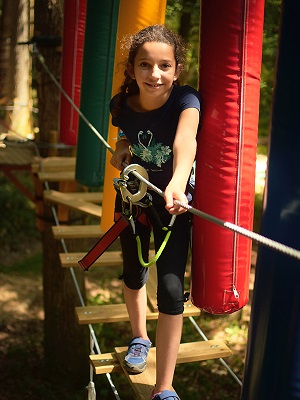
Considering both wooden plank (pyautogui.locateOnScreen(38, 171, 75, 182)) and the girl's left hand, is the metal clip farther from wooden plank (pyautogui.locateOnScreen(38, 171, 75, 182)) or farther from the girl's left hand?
wooden plank (pyautogui.locateOnScreen(38, 171, 75, 182))

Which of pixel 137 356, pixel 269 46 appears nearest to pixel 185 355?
pixel 137 356

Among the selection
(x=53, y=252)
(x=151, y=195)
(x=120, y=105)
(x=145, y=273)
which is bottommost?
(x=53, y=252)

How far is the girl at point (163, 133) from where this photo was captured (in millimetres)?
1909

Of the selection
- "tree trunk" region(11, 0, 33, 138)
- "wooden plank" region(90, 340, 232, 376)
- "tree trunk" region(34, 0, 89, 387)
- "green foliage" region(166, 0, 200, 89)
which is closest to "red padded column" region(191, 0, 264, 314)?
"wooden plank" region(90, 340, 232, 376)

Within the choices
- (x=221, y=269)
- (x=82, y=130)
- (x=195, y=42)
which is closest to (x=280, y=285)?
(x=221, y=269)

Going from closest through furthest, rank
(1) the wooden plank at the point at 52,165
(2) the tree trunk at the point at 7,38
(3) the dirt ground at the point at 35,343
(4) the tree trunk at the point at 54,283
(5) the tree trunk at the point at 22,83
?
(1) the wooden plank at the point at 52,165 < (4) the tree trunk at the point at 54,283 < (3) the dirt ground at the point at 35,343 < (2) the tree trunk at the point at 7,38 < (5) the tree trunk at the point at 22,83

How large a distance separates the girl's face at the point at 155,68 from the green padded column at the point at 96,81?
1.53 m

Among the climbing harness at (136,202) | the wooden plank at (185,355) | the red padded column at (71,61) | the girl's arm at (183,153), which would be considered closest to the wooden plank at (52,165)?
the red padded column at (71,61)

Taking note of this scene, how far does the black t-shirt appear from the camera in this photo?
6.35ft

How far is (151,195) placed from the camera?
80.0 inches

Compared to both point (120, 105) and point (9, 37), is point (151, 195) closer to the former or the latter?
point (120, 105)

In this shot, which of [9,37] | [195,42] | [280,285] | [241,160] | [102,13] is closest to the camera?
[280,285]

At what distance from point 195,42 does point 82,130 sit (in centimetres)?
265

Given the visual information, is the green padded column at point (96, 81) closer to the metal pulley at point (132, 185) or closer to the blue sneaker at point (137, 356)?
the blue sneaker at point (137, 356)
